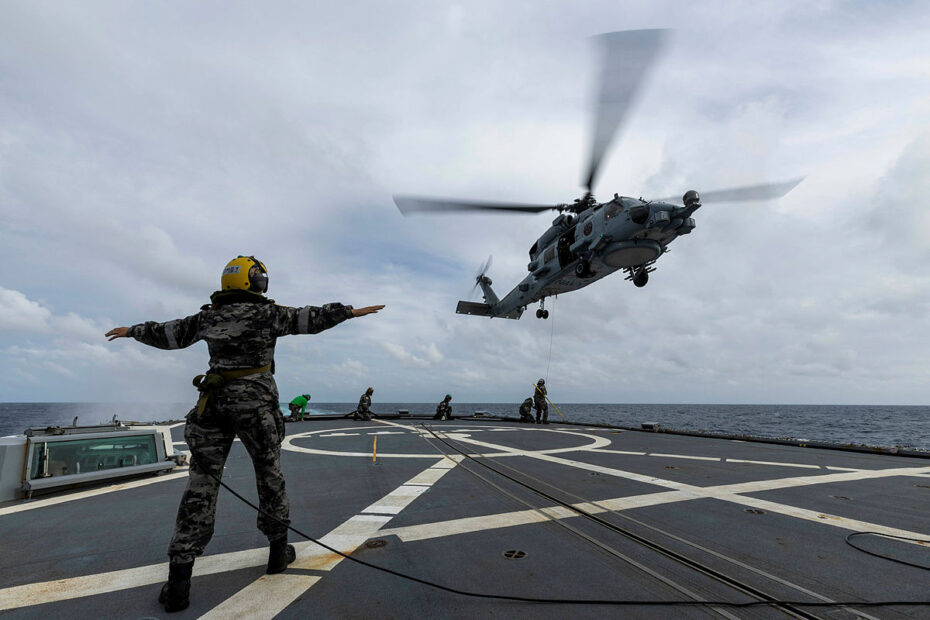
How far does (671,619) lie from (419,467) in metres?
5.44

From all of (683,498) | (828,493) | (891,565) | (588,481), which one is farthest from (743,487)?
(891,565)

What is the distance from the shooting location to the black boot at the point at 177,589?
8.79ft

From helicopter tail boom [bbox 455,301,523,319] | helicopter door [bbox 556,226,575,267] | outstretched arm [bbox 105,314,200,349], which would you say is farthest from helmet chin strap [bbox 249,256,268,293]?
helicopter tail boom [bbox 455,301,523,319]

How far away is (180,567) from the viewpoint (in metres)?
2.78

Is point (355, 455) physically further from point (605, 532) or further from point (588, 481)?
point (605, 532)

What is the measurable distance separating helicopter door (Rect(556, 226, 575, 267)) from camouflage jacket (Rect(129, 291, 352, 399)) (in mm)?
14595

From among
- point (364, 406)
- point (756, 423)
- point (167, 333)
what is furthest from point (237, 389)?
point (756, 423)

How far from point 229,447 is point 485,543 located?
2398mm

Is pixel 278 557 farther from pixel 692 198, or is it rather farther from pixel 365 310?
pixel 692 198

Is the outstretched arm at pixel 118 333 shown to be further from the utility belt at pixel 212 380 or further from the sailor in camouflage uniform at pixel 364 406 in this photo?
the sailor in camouflage uniform at pixel 364 406

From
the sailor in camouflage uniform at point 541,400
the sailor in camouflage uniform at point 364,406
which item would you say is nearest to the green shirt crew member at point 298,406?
the sailor in camouflage uniform at point 364,406

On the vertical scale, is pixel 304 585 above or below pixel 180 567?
below

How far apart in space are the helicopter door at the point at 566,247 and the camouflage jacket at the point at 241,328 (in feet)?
47.9

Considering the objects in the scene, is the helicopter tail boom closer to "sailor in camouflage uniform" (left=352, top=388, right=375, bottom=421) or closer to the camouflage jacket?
"sailor in camouflage uniform" (left=352, top=388, right=375, bottom=421)
